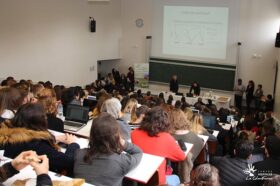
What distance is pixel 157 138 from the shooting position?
3928mm

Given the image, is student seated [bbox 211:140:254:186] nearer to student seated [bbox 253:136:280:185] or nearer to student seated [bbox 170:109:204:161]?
student seated [bbox 253:136:280:185]

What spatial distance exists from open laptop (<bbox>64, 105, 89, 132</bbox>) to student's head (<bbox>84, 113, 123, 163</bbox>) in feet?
6.97

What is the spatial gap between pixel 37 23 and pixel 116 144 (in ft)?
30.6

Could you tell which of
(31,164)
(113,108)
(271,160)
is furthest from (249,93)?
(31,164)

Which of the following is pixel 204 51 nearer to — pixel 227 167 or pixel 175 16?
pixel 175 16

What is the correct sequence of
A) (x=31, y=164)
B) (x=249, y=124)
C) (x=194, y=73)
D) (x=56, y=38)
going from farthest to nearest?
(x=194, y=73), (x=56, y=38), (x=249, y=124), (x=31, y=164)

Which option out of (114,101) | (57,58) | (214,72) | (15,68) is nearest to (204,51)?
(214,72)

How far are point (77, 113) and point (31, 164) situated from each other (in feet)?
9.68

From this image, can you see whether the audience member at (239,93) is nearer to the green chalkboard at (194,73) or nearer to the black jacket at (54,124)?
the green chalkboard at (194,73)

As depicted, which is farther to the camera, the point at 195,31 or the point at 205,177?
the point at 195,31

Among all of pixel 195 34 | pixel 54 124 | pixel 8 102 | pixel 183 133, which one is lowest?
pixel 183 133

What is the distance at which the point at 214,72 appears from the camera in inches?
539

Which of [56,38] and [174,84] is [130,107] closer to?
[56,38]

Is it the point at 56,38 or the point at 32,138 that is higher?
the point at 56,38
